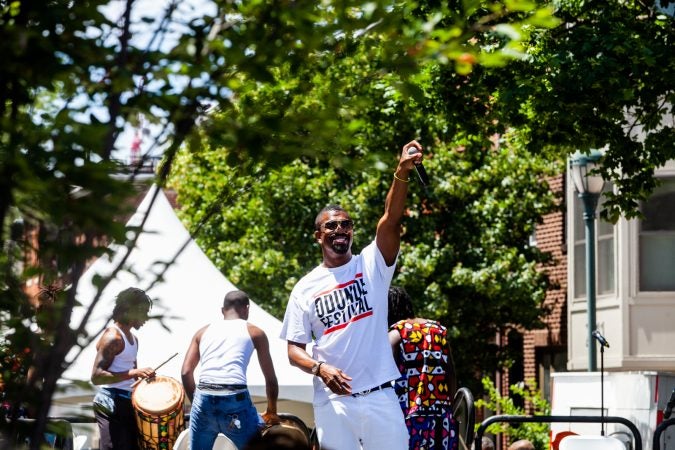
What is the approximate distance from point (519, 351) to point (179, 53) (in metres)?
28.8

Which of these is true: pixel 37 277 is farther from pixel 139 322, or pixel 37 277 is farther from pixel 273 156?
pixel 273 156

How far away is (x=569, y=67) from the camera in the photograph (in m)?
13.1

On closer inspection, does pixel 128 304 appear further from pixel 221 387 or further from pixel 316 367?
pixel 221 387

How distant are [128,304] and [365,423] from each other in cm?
360

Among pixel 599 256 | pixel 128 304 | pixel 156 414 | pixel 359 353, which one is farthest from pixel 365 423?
pixel 599 256

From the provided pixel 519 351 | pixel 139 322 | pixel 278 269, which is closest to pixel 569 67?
pixel 139 322

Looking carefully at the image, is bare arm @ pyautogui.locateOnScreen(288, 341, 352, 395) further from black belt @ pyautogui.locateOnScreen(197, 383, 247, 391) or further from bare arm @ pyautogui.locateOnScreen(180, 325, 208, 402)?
bare arm @ pyautogui.locateOnScreen(180, 325, 208, 402)

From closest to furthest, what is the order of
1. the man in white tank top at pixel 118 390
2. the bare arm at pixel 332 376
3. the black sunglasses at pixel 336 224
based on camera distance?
1. the bare arm at pixel 332 376
2. the black sunglasses at pixel 336 224
3. the man in white tank top at pixel 118 390

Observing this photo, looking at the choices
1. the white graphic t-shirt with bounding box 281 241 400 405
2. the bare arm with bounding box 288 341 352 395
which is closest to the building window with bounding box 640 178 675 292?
the white graphic t-shirt with bounding box 281 241 400 405

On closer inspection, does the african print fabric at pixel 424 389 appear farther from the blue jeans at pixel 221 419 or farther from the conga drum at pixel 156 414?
the conga drum at pixel 156 414

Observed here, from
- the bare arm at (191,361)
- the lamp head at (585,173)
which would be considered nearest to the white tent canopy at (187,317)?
the bare arm at (191,361)

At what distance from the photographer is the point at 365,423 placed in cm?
699

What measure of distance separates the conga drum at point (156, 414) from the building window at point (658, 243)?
14359mm

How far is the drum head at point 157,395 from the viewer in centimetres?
1068
